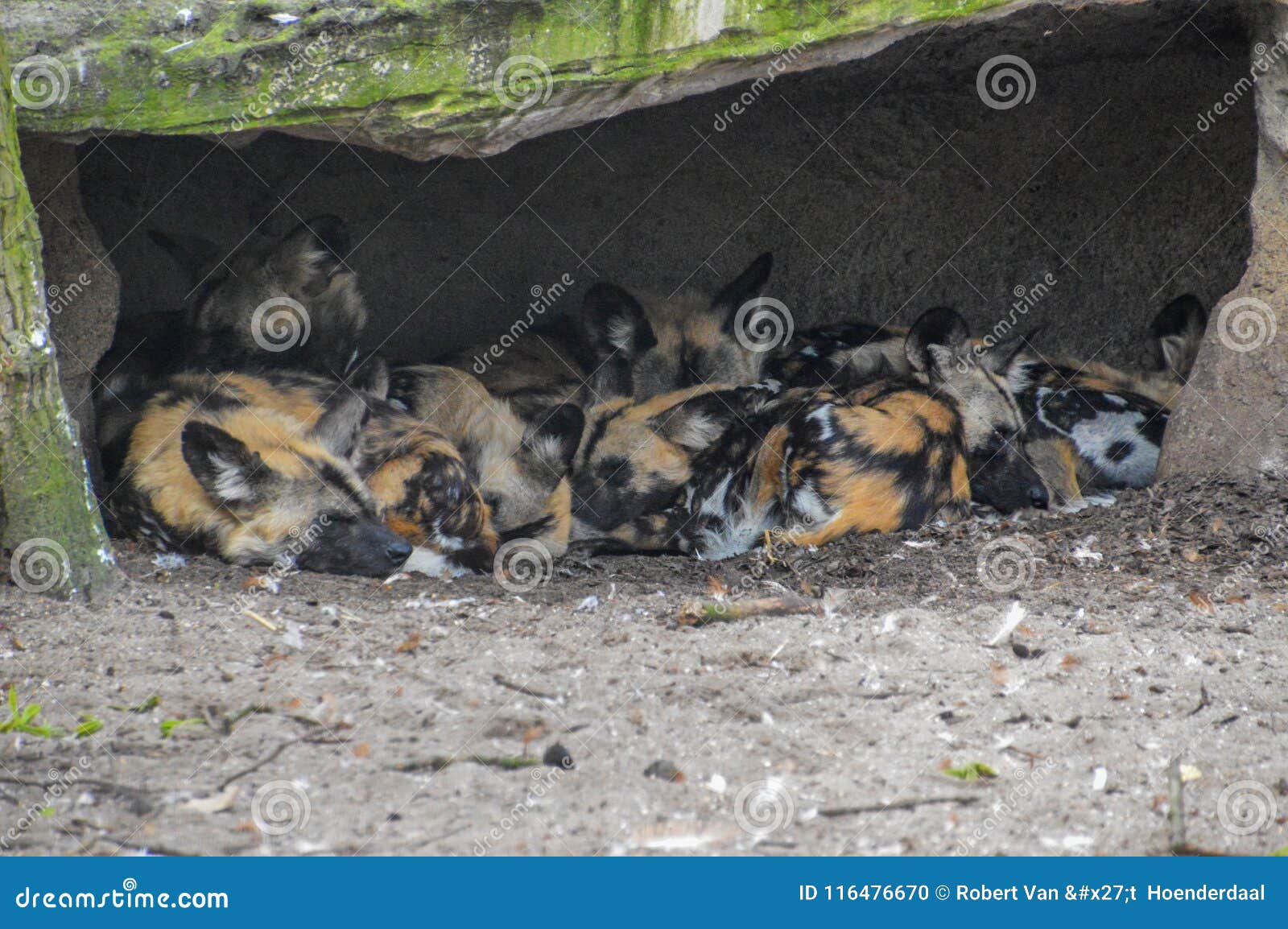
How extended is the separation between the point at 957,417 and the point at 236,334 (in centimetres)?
231

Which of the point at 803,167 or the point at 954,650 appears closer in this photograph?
the point at 954,650

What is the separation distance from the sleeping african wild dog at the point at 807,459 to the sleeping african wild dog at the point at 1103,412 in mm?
129

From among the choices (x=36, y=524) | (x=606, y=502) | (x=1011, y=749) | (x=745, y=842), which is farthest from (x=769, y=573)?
(x=36, y=524)

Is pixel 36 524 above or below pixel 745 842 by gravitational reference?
above

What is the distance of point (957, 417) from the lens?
4.14 metres

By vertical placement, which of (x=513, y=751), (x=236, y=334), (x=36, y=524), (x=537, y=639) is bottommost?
(x=513, y=751)

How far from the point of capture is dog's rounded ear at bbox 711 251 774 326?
5.03m

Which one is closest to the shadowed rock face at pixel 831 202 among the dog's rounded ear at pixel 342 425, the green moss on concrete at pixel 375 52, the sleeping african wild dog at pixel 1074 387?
the sleeping african wild dog at pixel 1074 387

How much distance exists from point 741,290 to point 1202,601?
2393 millimetres

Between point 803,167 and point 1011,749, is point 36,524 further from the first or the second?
point 803,167

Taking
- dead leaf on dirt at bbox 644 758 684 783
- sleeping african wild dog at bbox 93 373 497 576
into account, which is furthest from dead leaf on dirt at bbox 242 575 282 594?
dead leaf on dirt at bbox 644 758 684 783

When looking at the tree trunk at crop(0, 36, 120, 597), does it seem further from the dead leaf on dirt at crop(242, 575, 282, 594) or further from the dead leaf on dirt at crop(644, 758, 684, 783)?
the dead leaf on dirt at crop(644, 758, 684, 783)

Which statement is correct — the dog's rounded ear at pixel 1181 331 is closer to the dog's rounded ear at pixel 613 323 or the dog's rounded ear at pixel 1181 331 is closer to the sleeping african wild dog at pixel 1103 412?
the sleeping african wild dog at pixel 1103 412

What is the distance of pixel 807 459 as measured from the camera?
382 centimetres
